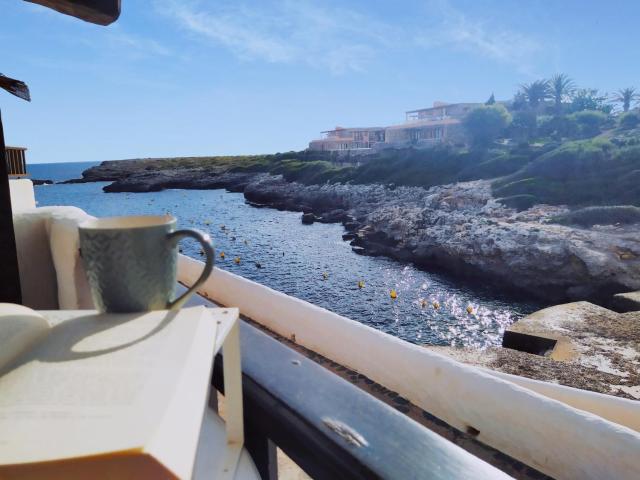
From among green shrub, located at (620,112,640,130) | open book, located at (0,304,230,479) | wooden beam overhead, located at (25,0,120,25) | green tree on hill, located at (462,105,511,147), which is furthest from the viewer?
green tree on hill, located at (462,105,511,147)

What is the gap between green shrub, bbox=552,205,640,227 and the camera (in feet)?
55.3

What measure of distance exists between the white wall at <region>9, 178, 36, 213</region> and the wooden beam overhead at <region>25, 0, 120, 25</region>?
2.35 feet

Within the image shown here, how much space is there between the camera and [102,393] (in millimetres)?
418

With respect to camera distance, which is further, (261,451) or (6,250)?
(6,250)

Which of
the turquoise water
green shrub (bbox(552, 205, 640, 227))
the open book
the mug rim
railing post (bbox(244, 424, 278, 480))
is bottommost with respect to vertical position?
the turquoise water

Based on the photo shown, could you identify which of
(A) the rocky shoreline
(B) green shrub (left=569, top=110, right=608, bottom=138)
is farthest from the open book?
(B) green shrub (left=569, top=110, right=608, bottom=138)

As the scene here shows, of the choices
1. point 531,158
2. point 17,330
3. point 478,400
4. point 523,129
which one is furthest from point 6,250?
point 523,129

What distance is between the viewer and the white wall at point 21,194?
172cm

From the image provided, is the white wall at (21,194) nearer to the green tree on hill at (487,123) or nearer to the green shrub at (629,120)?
the green tree on hill at (487,123)

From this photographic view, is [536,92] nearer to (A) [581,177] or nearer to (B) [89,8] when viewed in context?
(A) [581,177]

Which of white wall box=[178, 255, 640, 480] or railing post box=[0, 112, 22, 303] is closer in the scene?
railing post box=[0, 112, 22, 303]

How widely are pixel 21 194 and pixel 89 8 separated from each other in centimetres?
90

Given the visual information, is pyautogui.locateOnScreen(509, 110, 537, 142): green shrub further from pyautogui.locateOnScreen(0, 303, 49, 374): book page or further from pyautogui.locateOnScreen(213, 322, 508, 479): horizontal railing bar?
pyautogui.locateOnScreen(0, 303, 49, 374): book page

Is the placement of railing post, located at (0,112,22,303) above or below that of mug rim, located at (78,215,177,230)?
below
